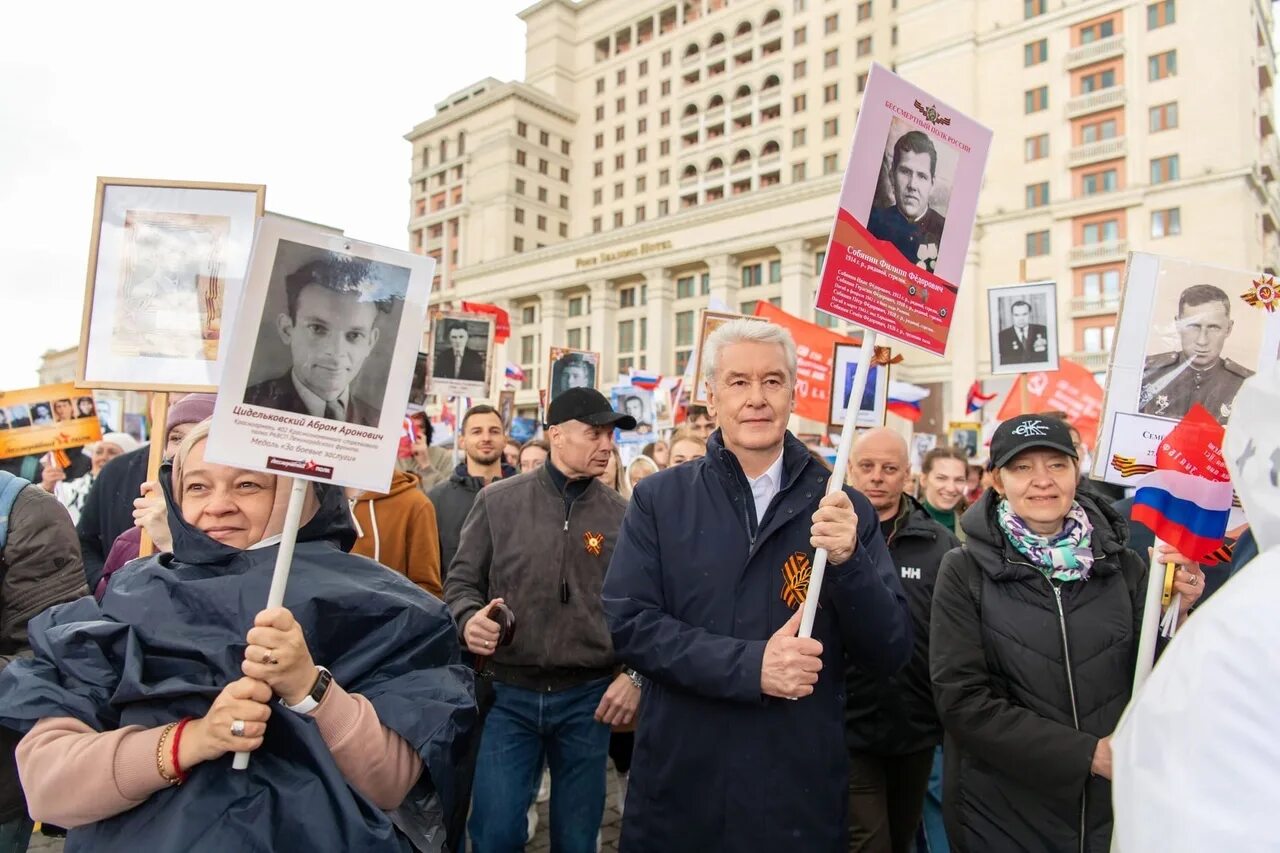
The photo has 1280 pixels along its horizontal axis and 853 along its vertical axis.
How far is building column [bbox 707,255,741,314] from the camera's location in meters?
49.0

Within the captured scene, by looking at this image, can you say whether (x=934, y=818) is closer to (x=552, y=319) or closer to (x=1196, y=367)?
(x=1196, y=367)

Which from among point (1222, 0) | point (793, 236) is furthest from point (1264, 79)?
point (793, 236)

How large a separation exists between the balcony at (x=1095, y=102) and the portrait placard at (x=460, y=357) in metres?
38.5

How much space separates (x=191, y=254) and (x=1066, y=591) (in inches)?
137

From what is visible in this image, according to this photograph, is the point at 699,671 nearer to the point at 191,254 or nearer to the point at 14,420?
the point at 191,254

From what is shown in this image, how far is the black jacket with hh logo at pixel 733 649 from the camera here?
7.99ft

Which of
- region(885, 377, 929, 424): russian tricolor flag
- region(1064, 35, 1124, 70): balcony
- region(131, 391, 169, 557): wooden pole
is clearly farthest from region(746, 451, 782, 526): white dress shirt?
region(1064, 35, 1124, 70): balcony

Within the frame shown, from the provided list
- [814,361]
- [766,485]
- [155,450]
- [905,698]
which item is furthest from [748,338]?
[814,361]

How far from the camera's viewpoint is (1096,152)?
124 feet

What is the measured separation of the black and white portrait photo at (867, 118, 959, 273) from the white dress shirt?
0.85 metres

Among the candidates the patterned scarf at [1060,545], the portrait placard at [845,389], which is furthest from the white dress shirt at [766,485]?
the portrait placard at [845,389]

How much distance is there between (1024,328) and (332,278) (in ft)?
21.0

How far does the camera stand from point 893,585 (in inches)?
106

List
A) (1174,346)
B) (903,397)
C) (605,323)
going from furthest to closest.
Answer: (605,323), (903,397), (1174,346)
